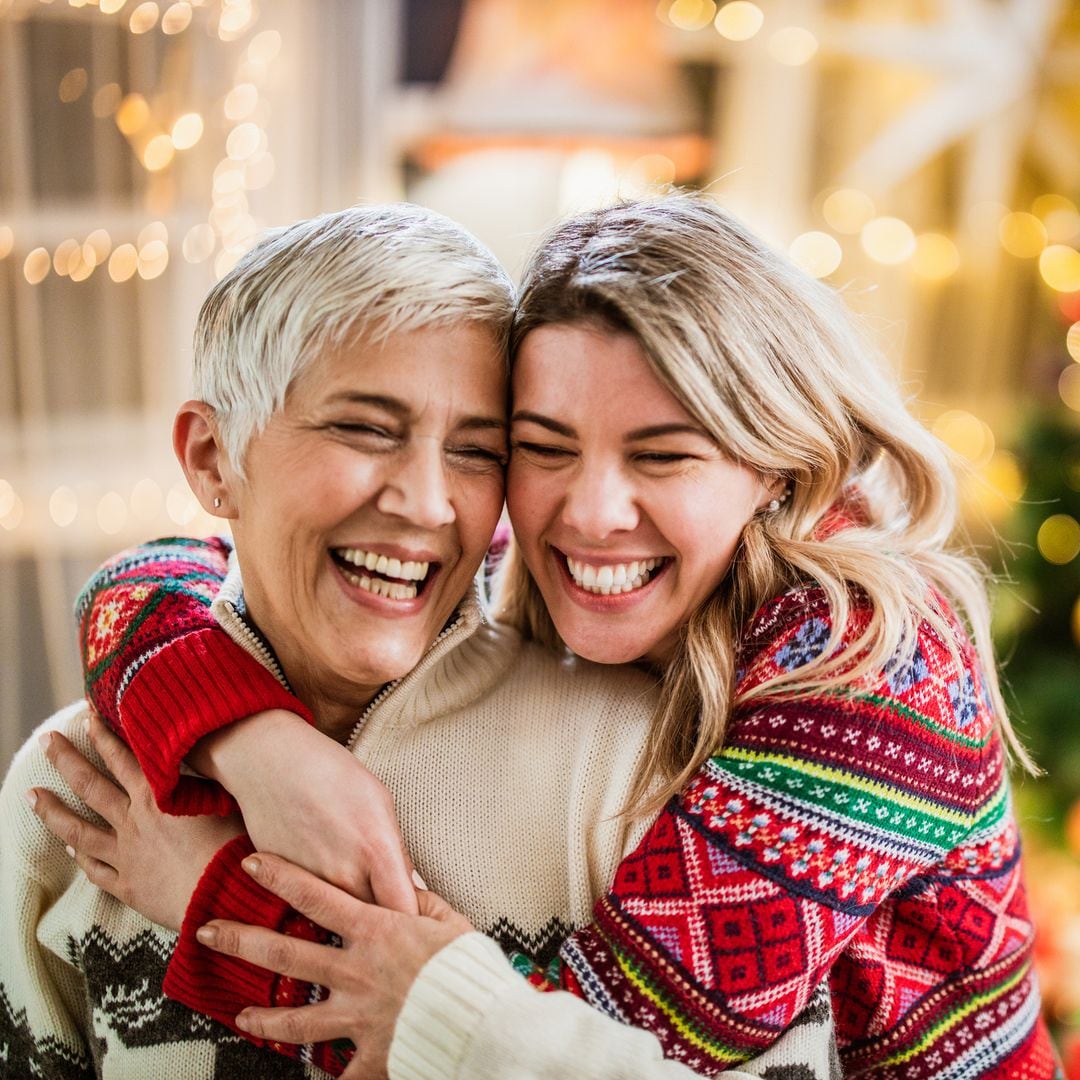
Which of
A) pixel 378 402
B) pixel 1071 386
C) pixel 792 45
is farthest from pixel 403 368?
pixel 792 45

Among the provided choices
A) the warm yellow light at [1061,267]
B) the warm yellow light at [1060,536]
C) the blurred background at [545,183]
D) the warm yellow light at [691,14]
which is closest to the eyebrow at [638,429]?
the blurred background at [545,183]

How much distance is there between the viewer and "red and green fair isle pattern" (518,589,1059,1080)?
102cm

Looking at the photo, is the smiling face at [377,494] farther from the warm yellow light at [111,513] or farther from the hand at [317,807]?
the warm yellow light at [111,513]

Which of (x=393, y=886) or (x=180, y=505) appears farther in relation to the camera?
(x=180, y=505)

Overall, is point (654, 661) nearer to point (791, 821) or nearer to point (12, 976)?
point (791, 821)

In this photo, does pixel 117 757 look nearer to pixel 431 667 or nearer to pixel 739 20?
pixel 431 667

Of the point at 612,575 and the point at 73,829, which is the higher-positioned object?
the point at 612,575

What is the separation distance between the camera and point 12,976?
1253 millimetres

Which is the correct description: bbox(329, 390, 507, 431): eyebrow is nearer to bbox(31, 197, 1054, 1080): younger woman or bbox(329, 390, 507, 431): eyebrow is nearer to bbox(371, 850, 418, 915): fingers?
bbox(31, 197, 1054, 1080): younger woman

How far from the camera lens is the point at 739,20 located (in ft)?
11.1

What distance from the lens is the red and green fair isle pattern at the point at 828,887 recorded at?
1019mm

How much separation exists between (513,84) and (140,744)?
2.77 m

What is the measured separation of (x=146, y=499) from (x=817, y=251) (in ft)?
6.96

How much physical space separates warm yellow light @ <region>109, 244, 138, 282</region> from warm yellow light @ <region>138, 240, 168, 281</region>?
0.6 inches
